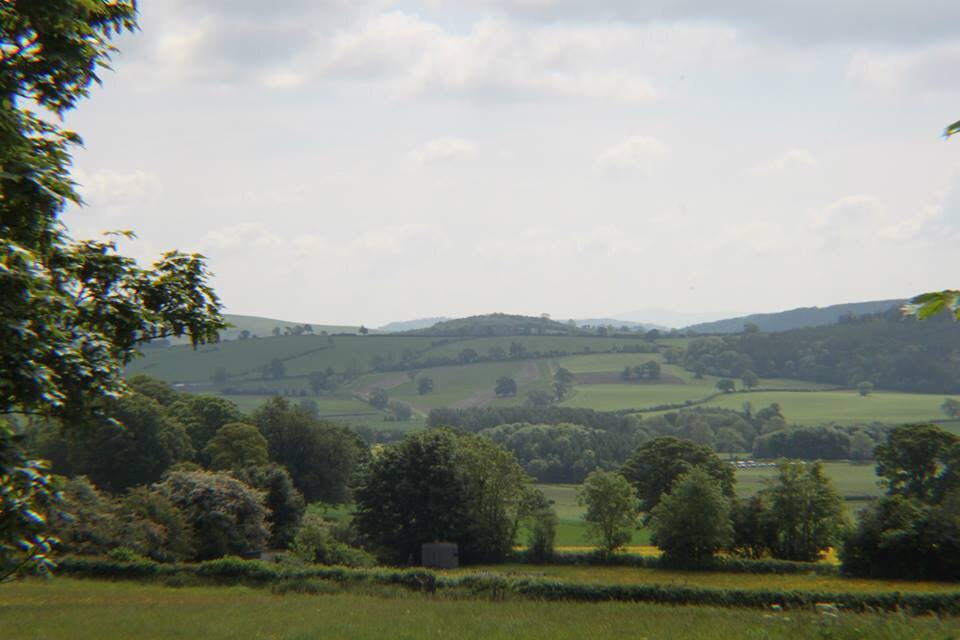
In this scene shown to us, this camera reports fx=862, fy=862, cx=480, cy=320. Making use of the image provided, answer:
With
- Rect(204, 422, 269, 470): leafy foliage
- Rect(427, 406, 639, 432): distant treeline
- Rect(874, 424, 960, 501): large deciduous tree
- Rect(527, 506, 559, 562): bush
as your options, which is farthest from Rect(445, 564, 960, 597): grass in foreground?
Rect(427, 406, 639, 432): distant treeline

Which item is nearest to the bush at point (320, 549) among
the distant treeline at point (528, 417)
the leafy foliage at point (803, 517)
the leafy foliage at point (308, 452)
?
the leafy foliage at point (803, 517)

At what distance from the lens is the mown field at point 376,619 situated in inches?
685

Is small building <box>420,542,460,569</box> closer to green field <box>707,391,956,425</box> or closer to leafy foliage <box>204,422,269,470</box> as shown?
leafy foliage <box>204,422,269,470</box>

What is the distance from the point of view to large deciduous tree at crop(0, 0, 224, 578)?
802cm

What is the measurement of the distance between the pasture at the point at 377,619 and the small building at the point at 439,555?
Result: 1131 inches

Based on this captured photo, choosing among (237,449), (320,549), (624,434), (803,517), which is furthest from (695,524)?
(624,434)

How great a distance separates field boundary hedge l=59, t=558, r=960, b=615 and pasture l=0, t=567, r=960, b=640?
1.74m

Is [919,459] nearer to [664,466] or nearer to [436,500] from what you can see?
[664,466]

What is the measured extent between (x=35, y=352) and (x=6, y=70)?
3404 mm

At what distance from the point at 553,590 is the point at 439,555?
3039 cm

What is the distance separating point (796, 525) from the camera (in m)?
59.9

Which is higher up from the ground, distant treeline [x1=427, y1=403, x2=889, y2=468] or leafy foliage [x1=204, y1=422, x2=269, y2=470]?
leafy foliage [x1=204, y1=422, x2=269, y2=470]

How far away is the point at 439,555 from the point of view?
62594 millimetres

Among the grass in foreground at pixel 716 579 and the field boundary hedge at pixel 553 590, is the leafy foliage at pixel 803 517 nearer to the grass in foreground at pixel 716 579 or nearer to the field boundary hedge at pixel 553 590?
the grass in foreground at pixel 716 579
